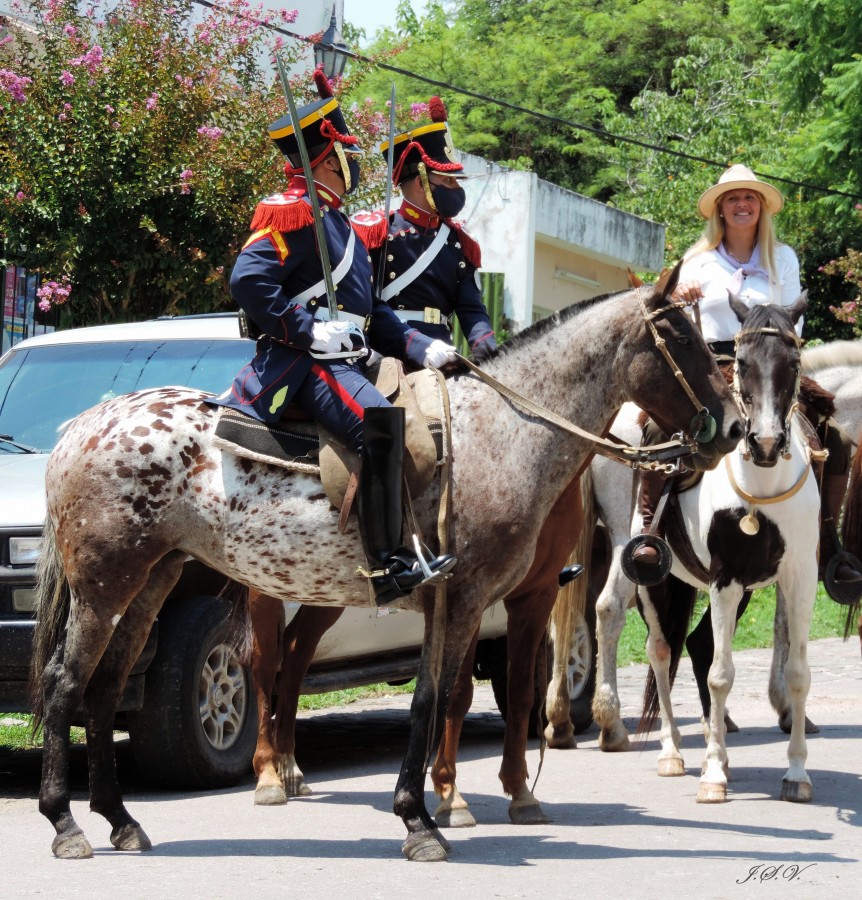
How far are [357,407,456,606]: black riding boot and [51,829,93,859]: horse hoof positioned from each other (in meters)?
1.61

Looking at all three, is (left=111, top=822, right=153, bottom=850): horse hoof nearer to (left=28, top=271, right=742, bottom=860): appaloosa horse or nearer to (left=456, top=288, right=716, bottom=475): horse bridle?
(left=28, top=271, right=742, bottom=860): appaloosa horse

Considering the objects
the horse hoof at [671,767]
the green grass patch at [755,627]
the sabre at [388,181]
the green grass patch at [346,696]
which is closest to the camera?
the sabre at [388,181]

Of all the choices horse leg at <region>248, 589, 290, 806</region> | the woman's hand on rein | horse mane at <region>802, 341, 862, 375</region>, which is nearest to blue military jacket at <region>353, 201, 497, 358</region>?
the woman's hand on rein

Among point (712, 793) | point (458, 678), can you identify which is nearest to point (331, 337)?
point (458, 678)

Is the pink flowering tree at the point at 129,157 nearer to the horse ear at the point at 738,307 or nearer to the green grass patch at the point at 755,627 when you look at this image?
the green grass patch at the point at 755,627

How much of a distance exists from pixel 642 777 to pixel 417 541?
2895mm

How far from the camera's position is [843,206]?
23.9m

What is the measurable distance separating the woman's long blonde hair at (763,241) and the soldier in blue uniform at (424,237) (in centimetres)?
145

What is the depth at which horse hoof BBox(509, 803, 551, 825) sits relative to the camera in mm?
6910

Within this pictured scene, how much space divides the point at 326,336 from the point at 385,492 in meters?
0.70

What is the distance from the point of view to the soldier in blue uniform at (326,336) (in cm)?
604


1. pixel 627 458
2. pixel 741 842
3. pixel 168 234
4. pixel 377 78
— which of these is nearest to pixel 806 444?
pixel 627 458

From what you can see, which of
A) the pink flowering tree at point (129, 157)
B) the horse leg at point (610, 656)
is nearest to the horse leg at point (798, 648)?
the horse leg at point (610, 656)

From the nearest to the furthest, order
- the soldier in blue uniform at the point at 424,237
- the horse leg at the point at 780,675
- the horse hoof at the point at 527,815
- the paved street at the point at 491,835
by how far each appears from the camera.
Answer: the paved street at the point at 491,835 < the horse hoof at the point at 527,815 < the soldier in blue uniform at the point at 424,237 < the horse leg at the point at 780,675
